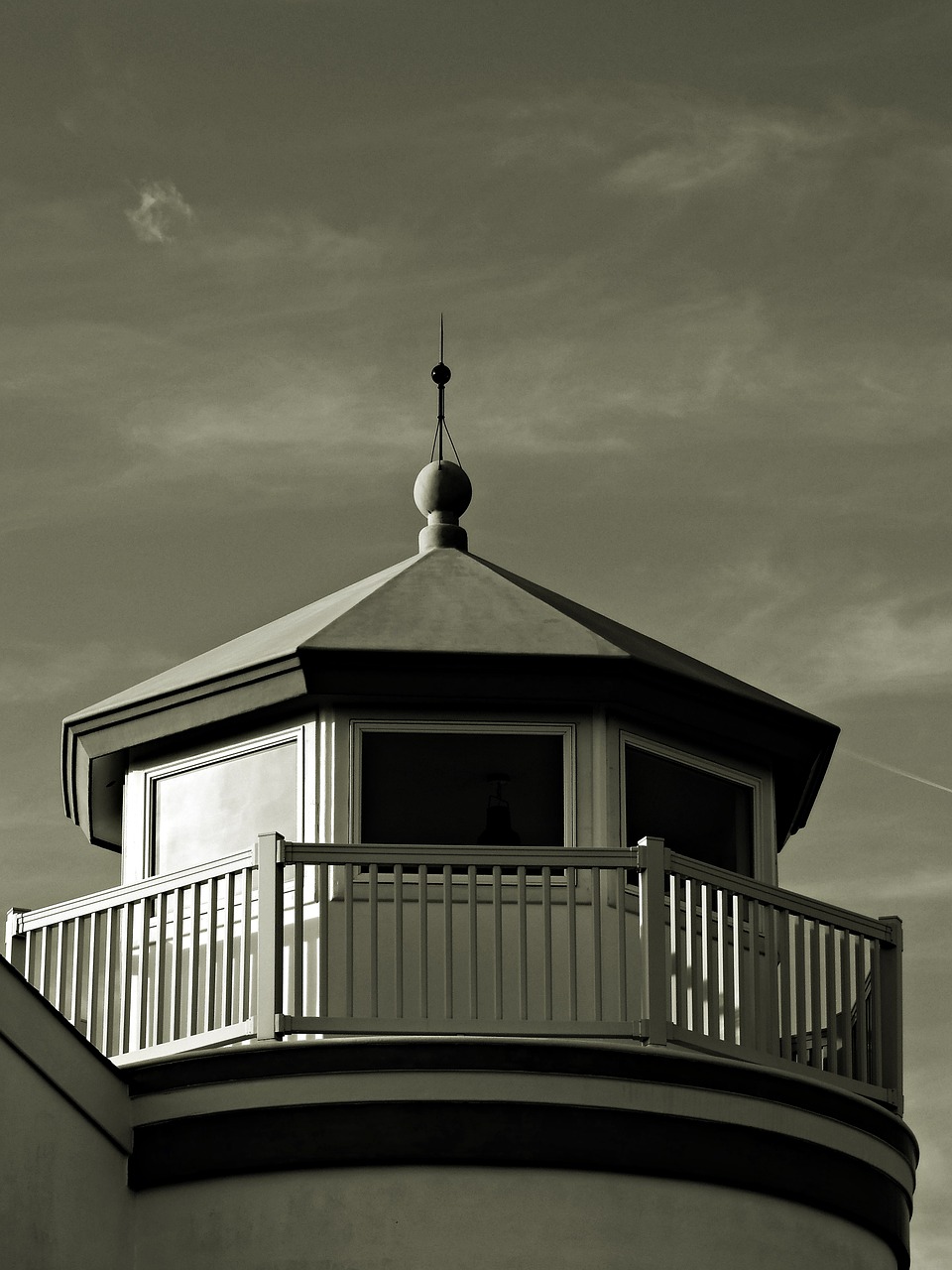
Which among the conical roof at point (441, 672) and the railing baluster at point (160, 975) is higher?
the conical roof at point (441, 672)

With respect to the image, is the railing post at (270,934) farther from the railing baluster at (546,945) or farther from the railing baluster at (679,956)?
the railing baluster at (679,956)

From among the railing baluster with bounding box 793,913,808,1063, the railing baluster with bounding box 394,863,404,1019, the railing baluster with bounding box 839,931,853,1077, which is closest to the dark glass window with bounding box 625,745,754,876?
the railing baluster with bounding box 839,931,853,1077

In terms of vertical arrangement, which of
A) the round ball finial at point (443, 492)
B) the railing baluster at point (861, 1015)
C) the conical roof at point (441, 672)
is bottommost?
the railing baluster at point (861, 1015)

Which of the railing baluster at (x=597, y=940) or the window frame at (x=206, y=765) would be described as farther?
the window frame at (x=206, y=765)

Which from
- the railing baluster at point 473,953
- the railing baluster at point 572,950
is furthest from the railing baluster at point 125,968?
the railing baluster at point 572,950

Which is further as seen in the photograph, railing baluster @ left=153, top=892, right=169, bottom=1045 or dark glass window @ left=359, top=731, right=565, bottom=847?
dark glass window @ left=359, top=731, right=565, bottom=847

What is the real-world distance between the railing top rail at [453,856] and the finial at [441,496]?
3.70 meters

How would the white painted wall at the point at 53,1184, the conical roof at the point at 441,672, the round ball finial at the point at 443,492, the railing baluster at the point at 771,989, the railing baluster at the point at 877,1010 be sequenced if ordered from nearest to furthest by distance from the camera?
the white painted wall at the point at 53,1184, the railing baluster at the point at 771,989, the railing baluster at the point at 877,1010, the conical roof at the point at 441,672, the round ball finial at the point at 443,492

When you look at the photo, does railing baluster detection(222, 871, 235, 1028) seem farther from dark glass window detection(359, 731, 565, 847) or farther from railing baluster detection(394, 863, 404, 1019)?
dark glass window detection(359, 731, 565, 847)

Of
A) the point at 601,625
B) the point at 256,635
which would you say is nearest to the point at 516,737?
the point at 601,625

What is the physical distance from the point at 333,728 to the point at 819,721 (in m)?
3.21

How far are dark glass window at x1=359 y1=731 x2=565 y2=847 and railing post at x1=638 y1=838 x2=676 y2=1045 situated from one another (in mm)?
1570

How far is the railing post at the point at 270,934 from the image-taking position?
11.6 metres

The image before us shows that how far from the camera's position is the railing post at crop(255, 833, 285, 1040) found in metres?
11.6
